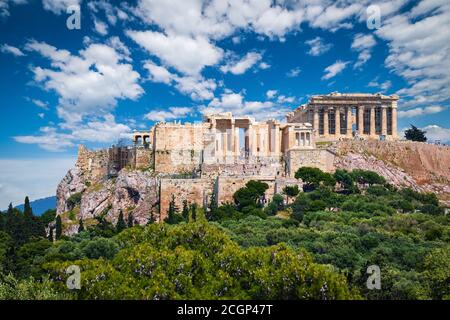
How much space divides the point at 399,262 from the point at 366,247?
4.09 m

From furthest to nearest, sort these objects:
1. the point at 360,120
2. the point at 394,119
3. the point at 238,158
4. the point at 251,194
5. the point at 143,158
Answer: the point at 394,119
the point at 360,120
the point at 143,158
the point at 238,158
the point at 251,194

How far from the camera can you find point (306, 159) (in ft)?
198

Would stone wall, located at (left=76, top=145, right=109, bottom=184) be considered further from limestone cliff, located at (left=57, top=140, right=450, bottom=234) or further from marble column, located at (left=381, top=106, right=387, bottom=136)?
marble column, located at (left=381, top=106, right=387, bottom=136)

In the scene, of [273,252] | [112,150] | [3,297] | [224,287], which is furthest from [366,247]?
[112,150]

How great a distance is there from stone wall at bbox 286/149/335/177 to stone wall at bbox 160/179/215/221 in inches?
389

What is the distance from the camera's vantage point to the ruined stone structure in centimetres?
7131

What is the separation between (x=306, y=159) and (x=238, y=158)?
8708 millimetres

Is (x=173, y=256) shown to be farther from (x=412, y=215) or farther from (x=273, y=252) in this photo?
(x=412, y=215)

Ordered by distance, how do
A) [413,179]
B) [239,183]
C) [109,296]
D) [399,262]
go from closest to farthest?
[109,296] → [399,262] → [239,183] → [413,179]

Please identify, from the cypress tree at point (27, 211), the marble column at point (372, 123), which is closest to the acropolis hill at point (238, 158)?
the marble column at point (372, 123)

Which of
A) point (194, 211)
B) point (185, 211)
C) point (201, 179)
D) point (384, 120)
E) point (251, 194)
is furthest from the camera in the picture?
point (384, 120)

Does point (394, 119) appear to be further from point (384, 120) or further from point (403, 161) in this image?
point (403, 161)

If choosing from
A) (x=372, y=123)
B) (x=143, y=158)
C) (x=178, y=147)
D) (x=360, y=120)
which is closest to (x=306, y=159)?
(x=360, y=120)

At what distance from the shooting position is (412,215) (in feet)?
149
